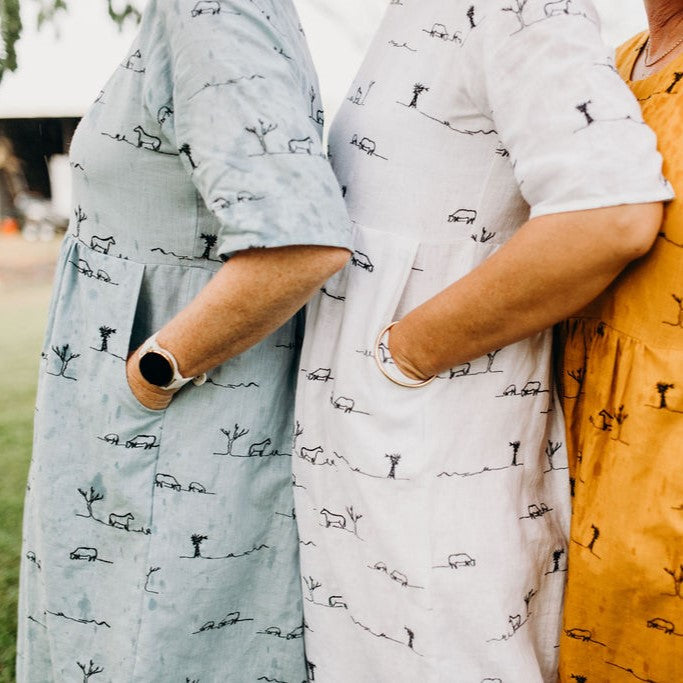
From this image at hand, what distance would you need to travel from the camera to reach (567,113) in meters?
0.79

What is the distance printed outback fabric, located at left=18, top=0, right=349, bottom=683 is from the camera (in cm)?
95

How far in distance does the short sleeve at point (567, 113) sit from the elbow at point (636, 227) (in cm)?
1

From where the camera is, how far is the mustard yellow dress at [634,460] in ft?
2.88

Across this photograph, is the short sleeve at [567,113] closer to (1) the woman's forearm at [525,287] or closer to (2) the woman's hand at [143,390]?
(1) the woman's forearm at [525,287]

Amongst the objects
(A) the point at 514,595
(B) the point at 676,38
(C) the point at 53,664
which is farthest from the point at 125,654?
(B) the point at 676,38

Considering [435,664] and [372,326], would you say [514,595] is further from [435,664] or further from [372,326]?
[372,326]

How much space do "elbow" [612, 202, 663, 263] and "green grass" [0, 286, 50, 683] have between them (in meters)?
2.10

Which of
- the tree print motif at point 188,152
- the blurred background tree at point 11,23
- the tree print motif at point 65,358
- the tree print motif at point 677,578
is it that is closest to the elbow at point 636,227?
the tree print motif at point 677,578

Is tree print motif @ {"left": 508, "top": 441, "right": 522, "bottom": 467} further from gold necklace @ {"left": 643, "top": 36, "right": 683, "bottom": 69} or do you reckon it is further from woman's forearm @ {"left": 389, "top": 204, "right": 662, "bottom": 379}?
gold necklace @ {"left": 643, "top": 36, "right": 683, "bottom": 69}

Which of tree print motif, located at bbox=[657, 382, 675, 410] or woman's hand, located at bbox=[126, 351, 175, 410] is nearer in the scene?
tree print motif, located at bbox=[657, 382, 675, 410]

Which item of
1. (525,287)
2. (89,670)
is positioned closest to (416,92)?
(525,287)

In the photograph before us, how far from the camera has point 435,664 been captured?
3.32ft

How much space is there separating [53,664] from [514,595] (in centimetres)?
82

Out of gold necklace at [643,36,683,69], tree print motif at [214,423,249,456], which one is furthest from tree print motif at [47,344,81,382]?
gold necklace at [643,36,683,69]
